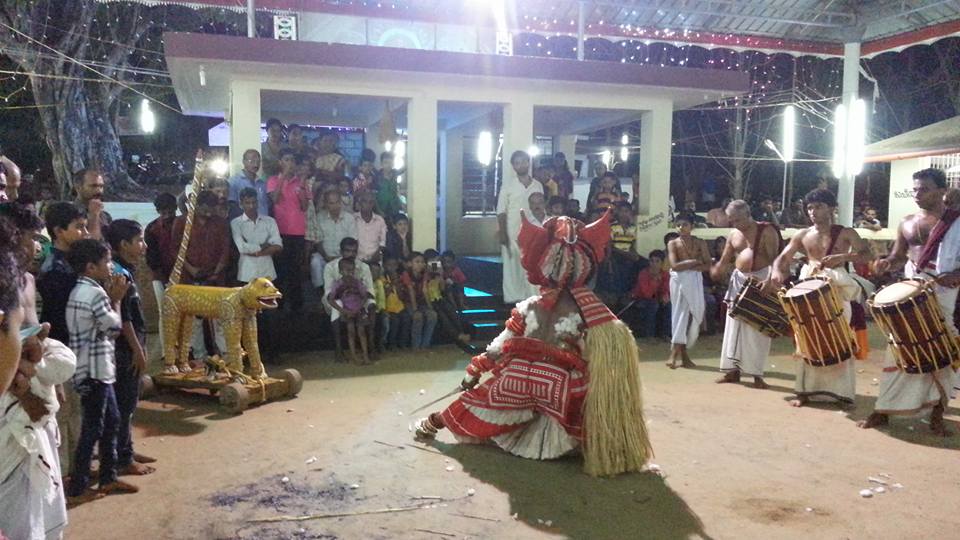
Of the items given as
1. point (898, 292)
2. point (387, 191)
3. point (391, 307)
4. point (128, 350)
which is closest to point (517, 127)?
point (387, 191)

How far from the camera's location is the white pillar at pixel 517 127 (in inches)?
405

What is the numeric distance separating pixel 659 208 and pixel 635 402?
6.81m

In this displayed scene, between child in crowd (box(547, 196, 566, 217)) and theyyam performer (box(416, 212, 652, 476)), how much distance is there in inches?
174

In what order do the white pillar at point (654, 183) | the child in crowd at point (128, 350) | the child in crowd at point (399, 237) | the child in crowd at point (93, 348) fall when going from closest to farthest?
the child in crowd at point (93, 348), the child in crowd at point (128, 350), the child in crowd at point (399, 237), the white pillar at point (654, 183)

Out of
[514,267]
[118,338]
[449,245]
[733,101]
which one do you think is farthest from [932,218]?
[733,101]

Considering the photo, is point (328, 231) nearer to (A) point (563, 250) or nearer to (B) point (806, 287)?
(A) point (563, 250)

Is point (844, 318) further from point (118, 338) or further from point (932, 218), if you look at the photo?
point (118, 338)

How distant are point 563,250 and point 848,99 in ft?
34.9

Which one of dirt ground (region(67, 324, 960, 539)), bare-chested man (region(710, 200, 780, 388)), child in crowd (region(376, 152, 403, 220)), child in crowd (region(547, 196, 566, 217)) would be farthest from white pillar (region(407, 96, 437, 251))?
bare-chested man (region(710, 200, 780, 388))

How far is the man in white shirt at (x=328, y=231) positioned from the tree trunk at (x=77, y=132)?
9.72 meters

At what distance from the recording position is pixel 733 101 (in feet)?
80.4

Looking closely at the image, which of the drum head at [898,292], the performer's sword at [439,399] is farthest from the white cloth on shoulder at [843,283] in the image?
the performer's sword at [439,399]

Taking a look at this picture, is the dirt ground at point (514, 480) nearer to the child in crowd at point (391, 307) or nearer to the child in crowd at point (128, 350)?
the child in crowd at point (128, 350)

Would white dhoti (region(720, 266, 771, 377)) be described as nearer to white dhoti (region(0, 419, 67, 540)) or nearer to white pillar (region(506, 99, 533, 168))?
white pillar (region(506, 99, 533, 168))
